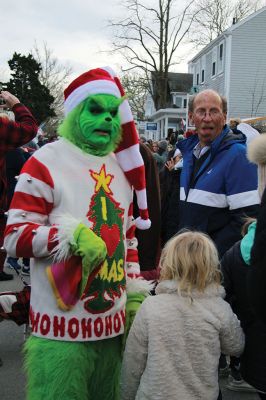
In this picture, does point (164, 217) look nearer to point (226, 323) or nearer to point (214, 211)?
point (214, 211)

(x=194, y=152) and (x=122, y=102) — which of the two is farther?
(x=194, y=152)

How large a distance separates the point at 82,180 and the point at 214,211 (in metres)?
1.31

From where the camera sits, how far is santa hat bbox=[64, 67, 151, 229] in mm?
2242

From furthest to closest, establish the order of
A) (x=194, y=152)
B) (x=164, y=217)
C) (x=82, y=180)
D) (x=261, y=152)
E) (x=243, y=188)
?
(x=164, y=217), (x=194, y=152), (x=243, y=188), (x=82, y=180), (x=261, y=152)

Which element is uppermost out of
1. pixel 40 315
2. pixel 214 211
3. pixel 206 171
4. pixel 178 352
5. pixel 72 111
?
pixel 72 111

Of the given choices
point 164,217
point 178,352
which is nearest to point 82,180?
point 178,352

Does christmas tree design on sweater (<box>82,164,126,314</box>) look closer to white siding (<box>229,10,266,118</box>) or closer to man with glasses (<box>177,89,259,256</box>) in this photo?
man with glasses (<box>177,89,259,256</box>)

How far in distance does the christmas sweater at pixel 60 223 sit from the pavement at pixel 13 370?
1644mm

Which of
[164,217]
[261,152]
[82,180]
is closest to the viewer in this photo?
[261,152]

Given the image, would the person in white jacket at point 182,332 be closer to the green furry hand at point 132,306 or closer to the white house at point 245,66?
the green furry hand at point 132,306

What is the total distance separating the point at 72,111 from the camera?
7.36 feet

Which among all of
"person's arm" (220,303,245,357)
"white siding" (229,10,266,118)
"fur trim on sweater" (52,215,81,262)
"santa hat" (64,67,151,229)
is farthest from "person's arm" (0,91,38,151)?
"white siding" (229,10,266,118)

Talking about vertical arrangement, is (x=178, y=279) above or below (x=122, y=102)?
below

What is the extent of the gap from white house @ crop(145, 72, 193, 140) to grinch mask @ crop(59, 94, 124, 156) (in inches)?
1121
